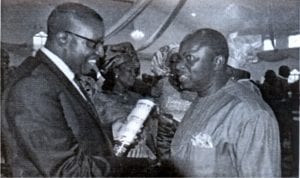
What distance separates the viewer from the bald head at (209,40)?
75 cm

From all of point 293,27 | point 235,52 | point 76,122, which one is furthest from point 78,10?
point 293,27

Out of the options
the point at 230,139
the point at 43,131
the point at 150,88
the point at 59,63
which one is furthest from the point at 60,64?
the point at 230,139

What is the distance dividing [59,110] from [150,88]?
0.80ft

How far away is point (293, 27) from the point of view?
2.73ft

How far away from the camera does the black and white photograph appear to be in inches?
24.7

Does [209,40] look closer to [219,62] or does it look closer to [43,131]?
[219,62]

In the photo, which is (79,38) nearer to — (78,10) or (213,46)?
(78,10)

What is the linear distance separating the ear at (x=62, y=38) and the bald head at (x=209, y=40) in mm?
231

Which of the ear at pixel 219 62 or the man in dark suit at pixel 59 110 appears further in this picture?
the ear at pixel 219 62

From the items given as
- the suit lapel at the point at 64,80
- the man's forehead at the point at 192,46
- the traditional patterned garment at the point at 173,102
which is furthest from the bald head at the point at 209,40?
the suit lapel at the point at 64,80

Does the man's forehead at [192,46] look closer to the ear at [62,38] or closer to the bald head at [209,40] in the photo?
the bald head at [209,40]

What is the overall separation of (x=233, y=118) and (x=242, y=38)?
19 centimetres

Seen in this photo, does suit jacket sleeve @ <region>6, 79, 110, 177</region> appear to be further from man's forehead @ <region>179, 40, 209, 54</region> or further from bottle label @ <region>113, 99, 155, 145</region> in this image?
man's forehead @ <region>179, 40, 209, 54</region>

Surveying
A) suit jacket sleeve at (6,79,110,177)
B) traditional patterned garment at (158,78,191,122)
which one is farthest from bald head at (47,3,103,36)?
traditional patterned garment at (158,78,191,122)
